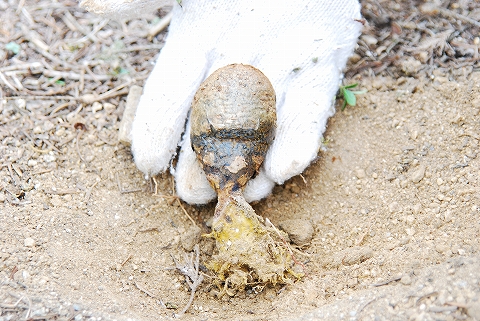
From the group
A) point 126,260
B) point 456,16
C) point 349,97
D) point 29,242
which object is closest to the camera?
point 29,242

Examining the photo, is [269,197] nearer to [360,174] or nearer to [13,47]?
[360,174]

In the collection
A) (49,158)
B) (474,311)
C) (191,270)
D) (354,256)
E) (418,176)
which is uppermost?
(474,311)

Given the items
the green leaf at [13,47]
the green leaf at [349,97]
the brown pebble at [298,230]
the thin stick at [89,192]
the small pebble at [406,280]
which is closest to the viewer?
the small pebble at [406,280]

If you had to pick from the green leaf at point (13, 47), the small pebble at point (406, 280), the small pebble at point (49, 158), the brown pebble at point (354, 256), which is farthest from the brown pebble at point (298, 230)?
the green leaf at point (13, 47)

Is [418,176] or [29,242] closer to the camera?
[29,242]

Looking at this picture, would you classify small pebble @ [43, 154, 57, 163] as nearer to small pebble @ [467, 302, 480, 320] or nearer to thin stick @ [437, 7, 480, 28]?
small pebble @ [467, 302, 480, 320]

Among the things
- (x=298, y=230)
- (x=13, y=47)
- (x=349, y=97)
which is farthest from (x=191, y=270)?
(x=13, y=47)

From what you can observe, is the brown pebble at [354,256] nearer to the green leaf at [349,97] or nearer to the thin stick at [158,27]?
the green leaf at [349,97]
